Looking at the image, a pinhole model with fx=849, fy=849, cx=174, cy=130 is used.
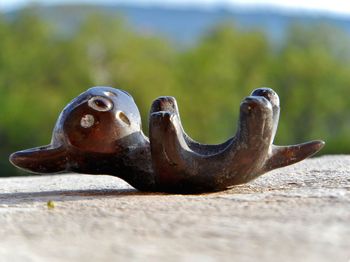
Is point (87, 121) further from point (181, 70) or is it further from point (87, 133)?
point (181, 70)

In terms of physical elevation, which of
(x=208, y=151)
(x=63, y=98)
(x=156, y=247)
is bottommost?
(x=156, y=247)

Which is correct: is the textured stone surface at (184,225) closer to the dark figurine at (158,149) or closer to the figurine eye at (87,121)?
the dark figurine at (158,149)

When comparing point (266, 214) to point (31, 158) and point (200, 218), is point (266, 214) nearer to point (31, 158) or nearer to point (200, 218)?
point (200, 218)

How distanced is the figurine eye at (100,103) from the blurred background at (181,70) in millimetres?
17117

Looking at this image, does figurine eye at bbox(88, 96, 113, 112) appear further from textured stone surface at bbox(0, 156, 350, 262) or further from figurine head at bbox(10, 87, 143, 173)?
textured stone surface at bbox(0, 156, 350, 262)

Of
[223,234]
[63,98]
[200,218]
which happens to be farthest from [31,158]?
[63,98]

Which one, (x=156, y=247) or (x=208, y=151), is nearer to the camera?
(x=156, y=247)

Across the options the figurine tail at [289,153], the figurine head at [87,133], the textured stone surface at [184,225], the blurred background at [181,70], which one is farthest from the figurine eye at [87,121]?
the blurred background at [181,70]

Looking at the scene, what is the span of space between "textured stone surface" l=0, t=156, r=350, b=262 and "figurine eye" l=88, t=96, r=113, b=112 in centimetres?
33

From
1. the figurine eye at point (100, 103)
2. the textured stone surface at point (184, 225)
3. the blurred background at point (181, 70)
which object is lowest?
the textured stone surface at point (184, 225)

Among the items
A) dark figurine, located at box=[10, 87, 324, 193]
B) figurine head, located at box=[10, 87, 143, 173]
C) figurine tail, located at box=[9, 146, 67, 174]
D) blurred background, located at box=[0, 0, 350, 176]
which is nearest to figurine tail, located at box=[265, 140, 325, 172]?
dark figurine, located at box=[10, 87, 324, 193]

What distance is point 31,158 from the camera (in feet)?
10.8

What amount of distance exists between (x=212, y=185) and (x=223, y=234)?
2.90ft

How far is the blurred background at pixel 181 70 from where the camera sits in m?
22.8
